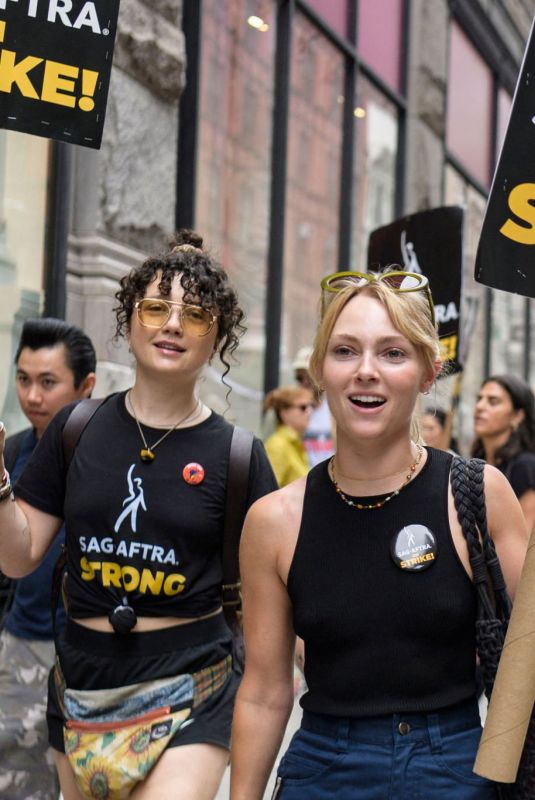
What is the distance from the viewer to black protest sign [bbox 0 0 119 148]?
3729 mm

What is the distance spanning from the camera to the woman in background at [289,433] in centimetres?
875

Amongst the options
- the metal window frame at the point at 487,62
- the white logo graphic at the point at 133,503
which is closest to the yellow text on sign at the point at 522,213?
the white logo graphic at the point at 133,503

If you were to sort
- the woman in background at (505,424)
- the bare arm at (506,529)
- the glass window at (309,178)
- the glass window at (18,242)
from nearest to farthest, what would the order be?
the bare arm at (506,529) → the glass window at (18,242) → the woman in background at (505,424) → the glass window at (309,178)

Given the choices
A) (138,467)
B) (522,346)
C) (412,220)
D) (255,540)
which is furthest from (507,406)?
(522,346)

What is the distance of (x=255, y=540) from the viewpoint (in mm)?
2801

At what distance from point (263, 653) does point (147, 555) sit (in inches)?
30.0

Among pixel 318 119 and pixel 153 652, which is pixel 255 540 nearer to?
pixel 153 652

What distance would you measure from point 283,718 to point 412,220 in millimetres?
4158

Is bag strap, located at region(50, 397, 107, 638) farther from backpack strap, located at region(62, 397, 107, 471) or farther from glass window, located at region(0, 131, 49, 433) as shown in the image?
glass window, located at region(0, 131, 49, 433)

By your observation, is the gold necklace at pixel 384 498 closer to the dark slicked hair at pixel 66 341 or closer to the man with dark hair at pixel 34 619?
the man with dark hair at pixel 34 619

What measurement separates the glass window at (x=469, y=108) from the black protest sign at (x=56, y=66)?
11881 millimetres

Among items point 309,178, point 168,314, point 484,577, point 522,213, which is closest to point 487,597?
point 484,577

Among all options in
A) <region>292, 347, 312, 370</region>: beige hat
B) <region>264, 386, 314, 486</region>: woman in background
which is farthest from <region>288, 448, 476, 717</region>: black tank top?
<region>292, 347, 312, 370</region>: beige hat

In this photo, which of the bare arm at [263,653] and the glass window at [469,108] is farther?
the glass window at [469,108]
